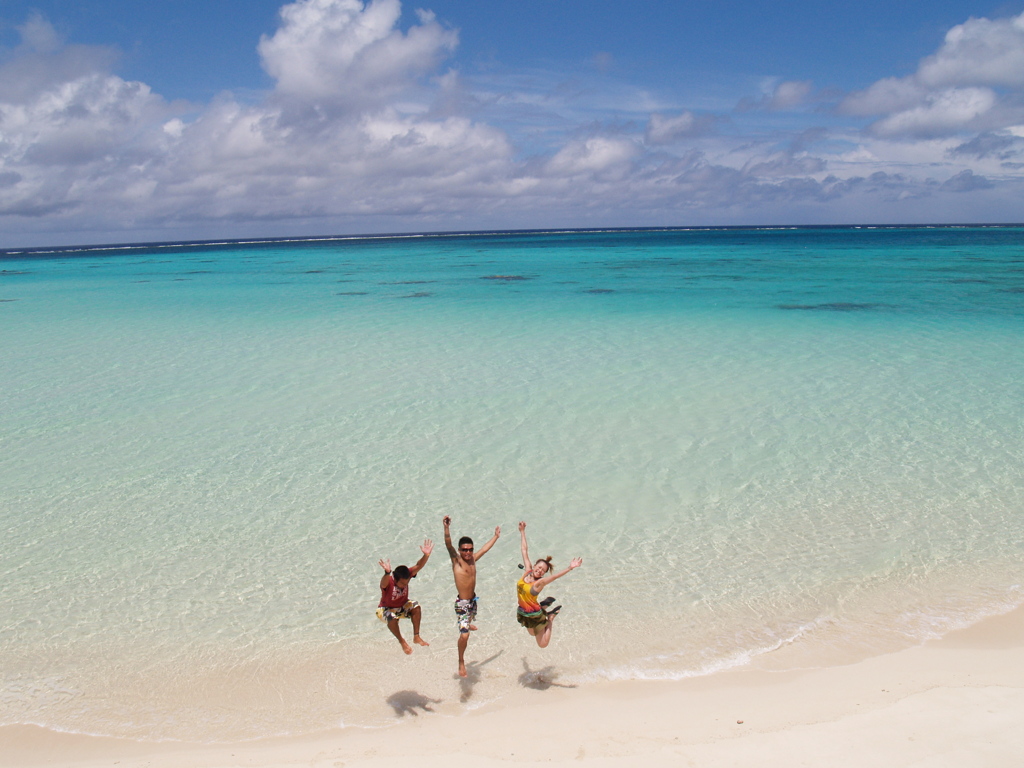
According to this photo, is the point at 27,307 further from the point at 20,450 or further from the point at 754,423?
the point at 754,423

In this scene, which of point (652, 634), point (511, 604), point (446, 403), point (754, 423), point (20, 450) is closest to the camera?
point (652, 634)

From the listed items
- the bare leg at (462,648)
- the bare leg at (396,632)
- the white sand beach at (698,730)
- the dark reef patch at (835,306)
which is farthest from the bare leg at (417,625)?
the dark reef patch at (835,306)

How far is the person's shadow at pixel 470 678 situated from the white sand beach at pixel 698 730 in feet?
0.76

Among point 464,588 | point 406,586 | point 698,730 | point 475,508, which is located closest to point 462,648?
point 464,588

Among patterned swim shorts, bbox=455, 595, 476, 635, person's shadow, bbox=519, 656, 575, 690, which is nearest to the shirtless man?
patterned swim shorts, bbox=455, 595, 476, 635

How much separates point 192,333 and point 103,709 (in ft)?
57.3

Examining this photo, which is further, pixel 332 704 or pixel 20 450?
pixel 20 450

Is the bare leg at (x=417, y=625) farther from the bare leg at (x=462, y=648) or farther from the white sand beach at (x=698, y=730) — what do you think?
the white sand beach at (x=698, y=730)

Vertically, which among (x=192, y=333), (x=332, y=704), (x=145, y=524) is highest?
(x=192, y=333)

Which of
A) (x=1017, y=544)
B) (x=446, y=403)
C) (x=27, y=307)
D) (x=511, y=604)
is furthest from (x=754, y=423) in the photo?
(x=27, y=307)

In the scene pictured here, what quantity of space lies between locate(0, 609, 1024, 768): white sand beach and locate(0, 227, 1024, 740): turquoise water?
237mm

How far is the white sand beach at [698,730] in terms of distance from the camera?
4812 millimetres

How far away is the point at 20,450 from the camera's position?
10.6m

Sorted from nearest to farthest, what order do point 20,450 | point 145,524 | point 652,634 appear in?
1. point 652,634
2. point 145,524
3. point 20,450
